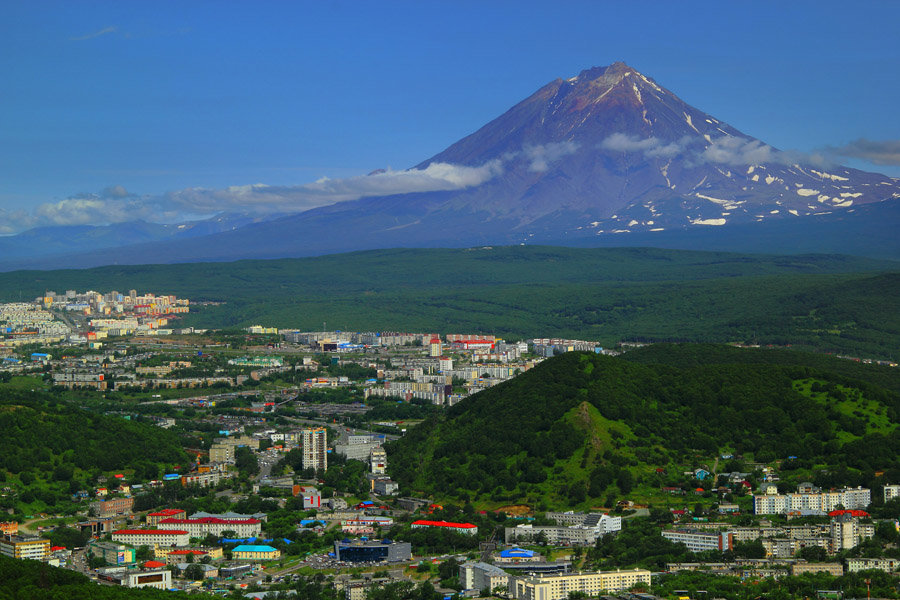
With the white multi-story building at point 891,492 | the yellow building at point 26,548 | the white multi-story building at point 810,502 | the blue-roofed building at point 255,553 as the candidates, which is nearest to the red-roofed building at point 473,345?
the white multi-story building at point 810,502

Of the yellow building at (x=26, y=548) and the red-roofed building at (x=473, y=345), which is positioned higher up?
the red-roofed building at (x=473, y=345)

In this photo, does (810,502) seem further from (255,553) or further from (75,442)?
(75,442)

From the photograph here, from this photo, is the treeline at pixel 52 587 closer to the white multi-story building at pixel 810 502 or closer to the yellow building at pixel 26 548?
the yellow building at pixel 26 548

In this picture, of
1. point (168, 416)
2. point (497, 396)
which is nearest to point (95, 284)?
point (168, 416)

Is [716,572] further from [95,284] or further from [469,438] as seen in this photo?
[95,284]

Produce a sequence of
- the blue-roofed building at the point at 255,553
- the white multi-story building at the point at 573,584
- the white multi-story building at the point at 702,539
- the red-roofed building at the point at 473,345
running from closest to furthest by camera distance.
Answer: the white multi-story building at the point at 573,584 → the white multi-story building at the point at 702,539 → the blue-roofed building at the point at 255,553 → the red-roofed building at the point at 473,345
